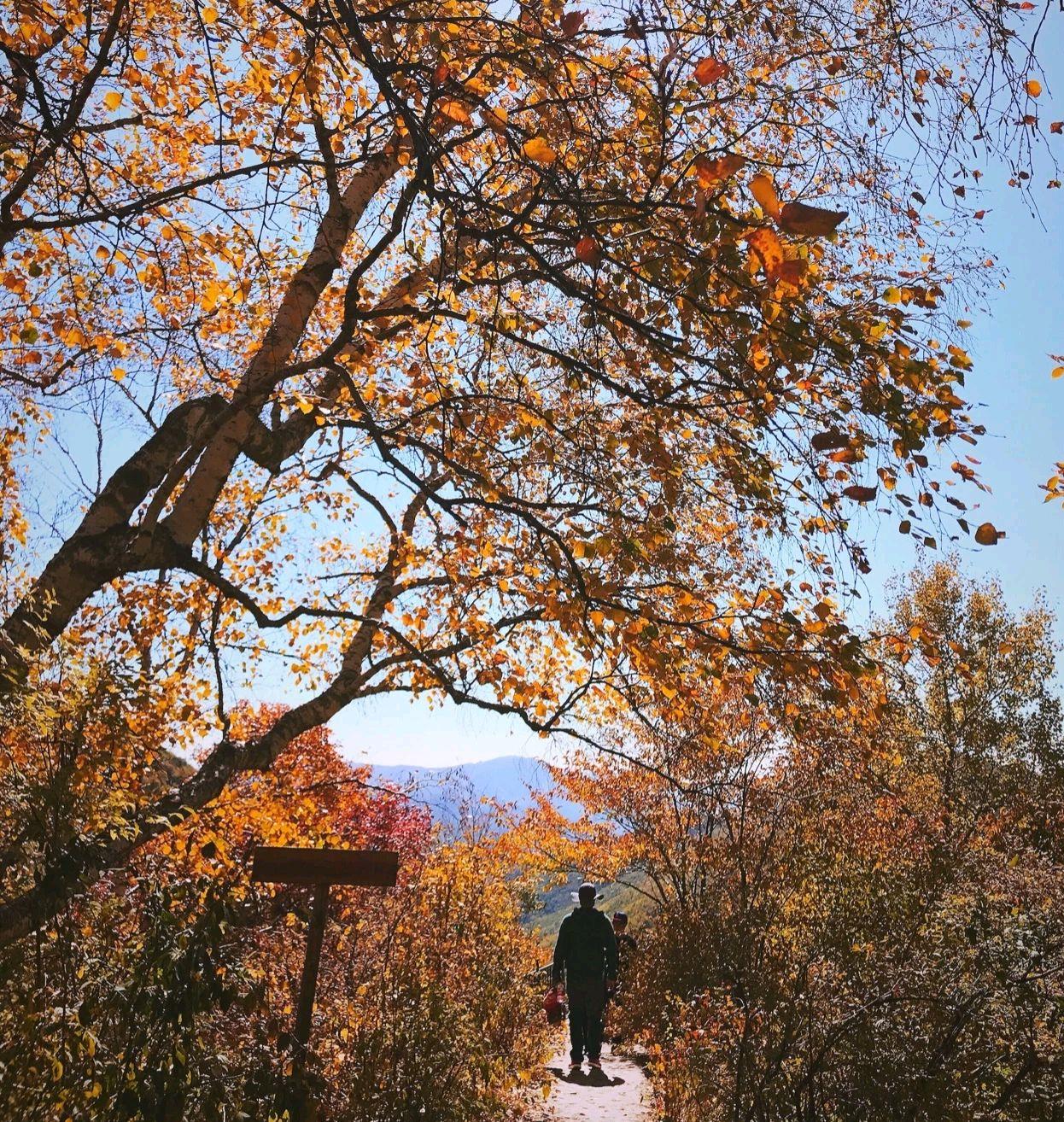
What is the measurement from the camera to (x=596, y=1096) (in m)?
7.88

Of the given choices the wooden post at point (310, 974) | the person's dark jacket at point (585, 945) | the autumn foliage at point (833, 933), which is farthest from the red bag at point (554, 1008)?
the wooden post at point (310, 974)

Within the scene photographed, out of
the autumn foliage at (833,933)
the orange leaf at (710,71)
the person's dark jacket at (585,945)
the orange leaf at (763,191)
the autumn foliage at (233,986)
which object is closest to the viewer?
the orange leaf at (763,191)

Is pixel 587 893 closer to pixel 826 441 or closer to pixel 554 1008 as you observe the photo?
pixel 554 1008

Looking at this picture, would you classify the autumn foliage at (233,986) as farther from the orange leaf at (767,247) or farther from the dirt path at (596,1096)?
the orange leaf at (767,247)

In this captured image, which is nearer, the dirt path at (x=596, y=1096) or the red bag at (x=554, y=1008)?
the dirt path at (x=596, y=1096)

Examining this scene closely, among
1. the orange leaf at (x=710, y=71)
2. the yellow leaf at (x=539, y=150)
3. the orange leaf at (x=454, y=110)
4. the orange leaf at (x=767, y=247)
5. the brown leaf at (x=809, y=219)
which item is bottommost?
the brown leaf at (x=809, y=219)

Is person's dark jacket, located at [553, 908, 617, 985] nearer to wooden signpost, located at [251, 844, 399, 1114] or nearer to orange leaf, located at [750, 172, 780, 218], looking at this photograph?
wooden signpost, located at [251, 844, 399, 1114]

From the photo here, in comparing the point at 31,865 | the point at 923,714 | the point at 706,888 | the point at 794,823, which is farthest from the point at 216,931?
the point at 923,714

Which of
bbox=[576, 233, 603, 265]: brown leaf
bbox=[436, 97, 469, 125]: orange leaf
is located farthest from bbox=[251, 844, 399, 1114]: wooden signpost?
bbox=[436, 97, 469, 125]: orange leaf

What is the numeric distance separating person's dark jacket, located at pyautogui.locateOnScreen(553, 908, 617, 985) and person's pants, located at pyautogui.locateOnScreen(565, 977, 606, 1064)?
132mm

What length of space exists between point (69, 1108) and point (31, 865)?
90 centimetres

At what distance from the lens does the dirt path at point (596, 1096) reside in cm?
693

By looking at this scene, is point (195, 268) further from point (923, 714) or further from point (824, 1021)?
point (923, 714)

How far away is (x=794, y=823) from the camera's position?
7848mm
